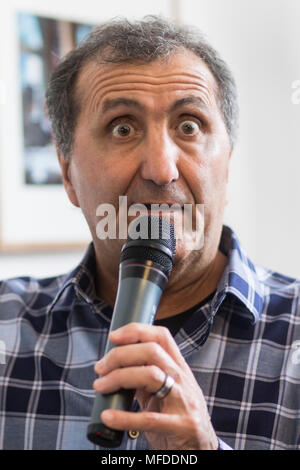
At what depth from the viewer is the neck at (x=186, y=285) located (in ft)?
3.67

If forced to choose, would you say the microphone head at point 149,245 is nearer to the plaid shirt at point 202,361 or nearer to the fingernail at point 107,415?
the fingernail at point 107,415

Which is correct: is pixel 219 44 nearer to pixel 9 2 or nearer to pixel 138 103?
pixel 9 2

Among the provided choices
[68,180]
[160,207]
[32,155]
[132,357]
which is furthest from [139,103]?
[32,155]

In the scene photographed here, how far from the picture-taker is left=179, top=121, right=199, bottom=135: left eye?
1056 millimetres

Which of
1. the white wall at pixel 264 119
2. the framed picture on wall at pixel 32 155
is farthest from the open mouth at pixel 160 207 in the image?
the white wall at pixel 264 119

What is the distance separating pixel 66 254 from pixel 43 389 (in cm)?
81

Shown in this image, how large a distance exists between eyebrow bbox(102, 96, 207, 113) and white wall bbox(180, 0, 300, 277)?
0.95 metres

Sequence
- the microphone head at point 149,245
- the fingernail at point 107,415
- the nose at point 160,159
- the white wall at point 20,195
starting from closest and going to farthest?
1. the fingernail at point 107,415
2. the microphone head at point 149,245
3. the nose at point 160,159
4. the white wall at point 20,195

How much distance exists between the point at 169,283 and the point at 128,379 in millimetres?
488

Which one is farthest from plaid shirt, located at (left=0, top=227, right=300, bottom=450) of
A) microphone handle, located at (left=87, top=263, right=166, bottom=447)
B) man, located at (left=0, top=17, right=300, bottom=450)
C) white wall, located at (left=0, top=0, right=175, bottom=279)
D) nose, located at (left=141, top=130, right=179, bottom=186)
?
white wall, located at (left=0, top=0, right=175, bottom=279)

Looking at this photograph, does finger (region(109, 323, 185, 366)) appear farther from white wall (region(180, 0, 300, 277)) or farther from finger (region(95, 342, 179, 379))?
white wall (region(180, 0, 300, 277))

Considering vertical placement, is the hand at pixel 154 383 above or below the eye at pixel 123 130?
below

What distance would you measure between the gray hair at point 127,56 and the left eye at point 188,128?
12 centimetres
